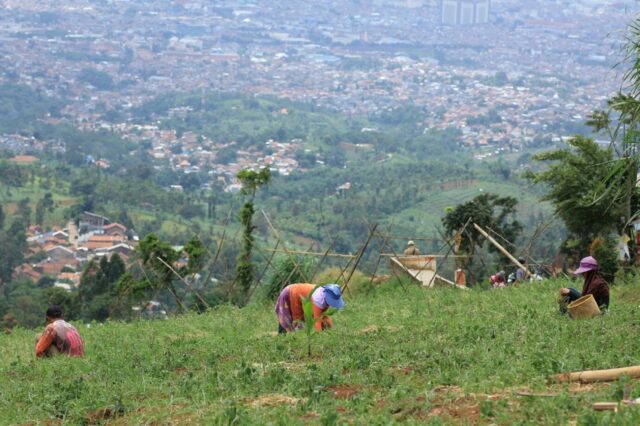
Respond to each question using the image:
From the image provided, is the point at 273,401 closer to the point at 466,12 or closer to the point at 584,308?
the point at 584,308

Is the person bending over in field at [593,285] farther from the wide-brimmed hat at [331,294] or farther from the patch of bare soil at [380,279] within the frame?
the patch of bare soil at [380,279]

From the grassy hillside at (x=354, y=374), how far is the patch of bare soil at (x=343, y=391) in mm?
12

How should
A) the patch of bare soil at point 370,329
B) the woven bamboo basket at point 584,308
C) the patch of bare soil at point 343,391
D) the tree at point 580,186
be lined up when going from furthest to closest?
the tree at point 580,186 → the patch of bare soil at point 370,329 → the woven bamboo basket at point 584,308 → the patch of bare soil at point 343,391

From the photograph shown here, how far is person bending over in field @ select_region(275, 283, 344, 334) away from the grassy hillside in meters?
0.26

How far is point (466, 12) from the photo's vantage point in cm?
15025

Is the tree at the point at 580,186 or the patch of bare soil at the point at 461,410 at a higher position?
the patch of bare soil at the point at 461,410

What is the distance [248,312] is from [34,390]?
6.09 meters

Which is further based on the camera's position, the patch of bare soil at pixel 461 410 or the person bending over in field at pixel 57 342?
the person bending over in field at pixel 57 342

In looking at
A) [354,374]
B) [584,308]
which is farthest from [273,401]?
[584,308]

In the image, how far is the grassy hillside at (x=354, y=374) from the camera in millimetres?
5270

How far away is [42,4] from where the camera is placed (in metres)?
141

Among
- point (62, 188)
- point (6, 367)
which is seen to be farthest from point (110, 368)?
point (62, 188)

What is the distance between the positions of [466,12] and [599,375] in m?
149

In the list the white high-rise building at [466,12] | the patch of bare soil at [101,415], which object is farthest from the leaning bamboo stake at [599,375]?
the white high-rise building at [466,12]
